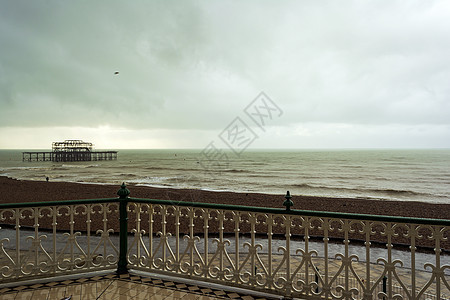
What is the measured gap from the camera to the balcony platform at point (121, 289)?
11.1 feet

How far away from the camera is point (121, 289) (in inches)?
140

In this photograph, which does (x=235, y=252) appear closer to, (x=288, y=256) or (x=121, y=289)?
(x=288, y=256)

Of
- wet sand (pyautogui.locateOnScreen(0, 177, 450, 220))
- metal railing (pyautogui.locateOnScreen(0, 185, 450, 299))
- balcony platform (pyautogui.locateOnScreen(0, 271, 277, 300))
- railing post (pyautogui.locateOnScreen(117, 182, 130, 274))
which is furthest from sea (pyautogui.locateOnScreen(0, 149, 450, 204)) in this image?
wet sand (pyautogui.locateOnScreen(0, 177, 450, 220))

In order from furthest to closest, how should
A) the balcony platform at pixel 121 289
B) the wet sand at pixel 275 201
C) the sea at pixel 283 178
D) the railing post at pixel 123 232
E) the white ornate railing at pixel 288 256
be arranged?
1. the sea at pixel 283 178
2. the wet sand at pixel 275 201
3. the railing post at pixel 123 232
4. the balcony platform at pixel 121 289
5. the white ornate railing at pixel 288 256

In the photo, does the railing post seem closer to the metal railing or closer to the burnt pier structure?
the metal railing

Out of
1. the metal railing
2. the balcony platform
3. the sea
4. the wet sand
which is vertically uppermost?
the metal railing

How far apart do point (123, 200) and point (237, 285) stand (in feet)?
6.32

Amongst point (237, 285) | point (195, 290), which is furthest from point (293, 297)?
point (195, 290)

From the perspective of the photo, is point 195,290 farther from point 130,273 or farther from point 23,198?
point 23,198

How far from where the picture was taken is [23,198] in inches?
770

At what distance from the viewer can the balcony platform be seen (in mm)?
3377

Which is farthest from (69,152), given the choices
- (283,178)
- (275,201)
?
(275,201)

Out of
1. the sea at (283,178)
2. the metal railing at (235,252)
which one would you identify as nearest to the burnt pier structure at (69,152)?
the sea at (283,178)

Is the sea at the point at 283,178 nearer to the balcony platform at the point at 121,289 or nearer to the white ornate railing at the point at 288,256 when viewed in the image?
the white ornate railing at the point at 288,256
